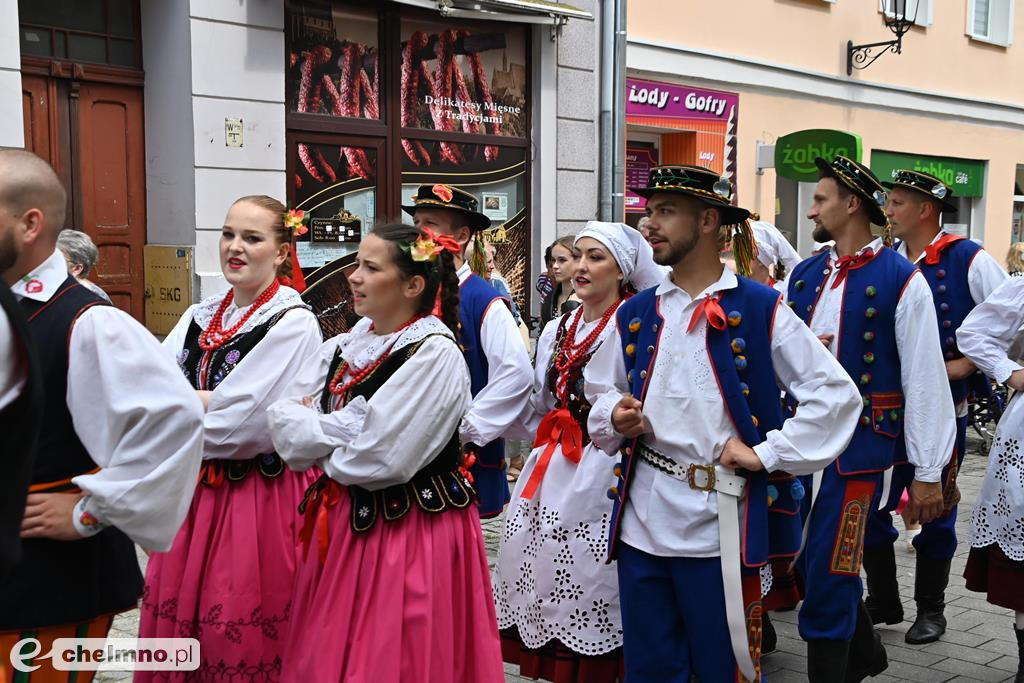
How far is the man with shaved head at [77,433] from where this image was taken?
9.80 feet

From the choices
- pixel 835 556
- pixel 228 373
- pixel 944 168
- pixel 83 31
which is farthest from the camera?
pixel 944 168

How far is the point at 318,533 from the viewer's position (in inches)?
159

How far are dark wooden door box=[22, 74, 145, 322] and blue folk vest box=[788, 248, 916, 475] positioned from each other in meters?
5.82

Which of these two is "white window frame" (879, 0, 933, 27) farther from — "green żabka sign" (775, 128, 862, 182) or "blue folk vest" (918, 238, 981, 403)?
"blue folk vest" (918, 238, 981, 403)

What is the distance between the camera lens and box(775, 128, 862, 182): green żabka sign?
12.4m

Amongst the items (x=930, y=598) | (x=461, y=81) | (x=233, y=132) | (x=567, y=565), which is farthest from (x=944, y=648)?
(x=461, y=81)

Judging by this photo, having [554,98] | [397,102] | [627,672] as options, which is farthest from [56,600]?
[554,98]

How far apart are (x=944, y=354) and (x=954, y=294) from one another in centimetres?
Answer: 31

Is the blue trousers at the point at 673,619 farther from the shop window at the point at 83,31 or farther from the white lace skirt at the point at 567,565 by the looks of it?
the shop window at the point at 83,31

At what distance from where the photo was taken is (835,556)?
4.66 metres

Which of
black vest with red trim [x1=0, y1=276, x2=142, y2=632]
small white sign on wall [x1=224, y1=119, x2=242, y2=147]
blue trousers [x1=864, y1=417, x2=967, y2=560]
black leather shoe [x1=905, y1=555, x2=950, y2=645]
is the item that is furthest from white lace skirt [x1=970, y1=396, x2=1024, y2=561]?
small white sign on wall [x1=224, y1=119, x2=242, y2=147]

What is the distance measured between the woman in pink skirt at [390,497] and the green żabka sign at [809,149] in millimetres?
8808

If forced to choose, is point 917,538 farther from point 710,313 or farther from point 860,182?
point 710,313

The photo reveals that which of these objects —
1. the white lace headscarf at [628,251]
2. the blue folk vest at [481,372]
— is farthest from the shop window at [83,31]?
the white lace headscarf at [628,251]
